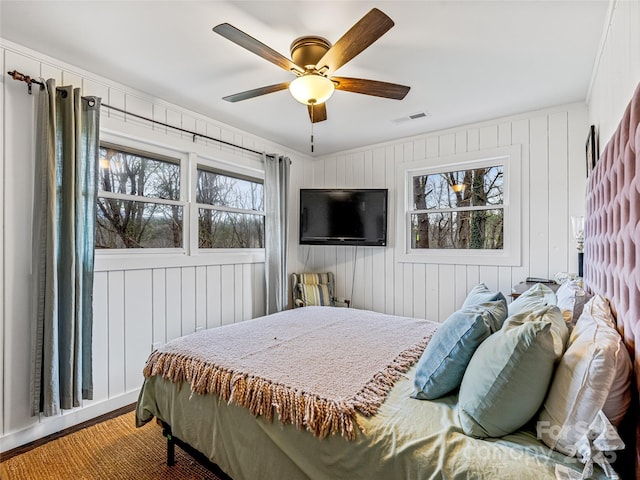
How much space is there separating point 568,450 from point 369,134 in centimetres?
339

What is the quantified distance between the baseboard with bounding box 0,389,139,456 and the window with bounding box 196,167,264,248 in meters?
1.50

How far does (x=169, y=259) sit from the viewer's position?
303 centimetres

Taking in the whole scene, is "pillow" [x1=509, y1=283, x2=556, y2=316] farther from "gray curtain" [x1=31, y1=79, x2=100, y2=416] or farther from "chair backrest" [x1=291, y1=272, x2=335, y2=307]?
"gray curtain" [x1=31, y1=79, x2=100, y2=416]

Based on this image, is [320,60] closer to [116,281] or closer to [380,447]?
[380,447]

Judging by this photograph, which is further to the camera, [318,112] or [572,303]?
[318,112]

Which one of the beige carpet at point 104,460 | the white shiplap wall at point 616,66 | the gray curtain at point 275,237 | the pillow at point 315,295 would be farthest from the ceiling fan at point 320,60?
the pillow at point 315,295

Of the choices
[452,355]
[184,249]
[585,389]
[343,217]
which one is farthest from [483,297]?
[184,249]

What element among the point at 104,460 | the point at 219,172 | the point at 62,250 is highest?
the point at 219,172

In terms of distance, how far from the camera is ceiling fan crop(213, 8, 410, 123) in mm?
1632

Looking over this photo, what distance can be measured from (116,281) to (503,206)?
3.69 meters

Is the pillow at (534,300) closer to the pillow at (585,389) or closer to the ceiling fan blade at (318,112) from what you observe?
the pillow at (585,389)

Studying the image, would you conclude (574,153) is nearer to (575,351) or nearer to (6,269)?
(575,351)

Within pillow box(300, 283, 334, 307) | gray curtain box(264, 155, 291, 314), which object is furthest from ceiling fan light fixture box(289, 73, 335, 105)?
pillow box(300, 283, 334, 307)

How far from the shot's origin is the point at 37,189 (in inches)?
86.3
